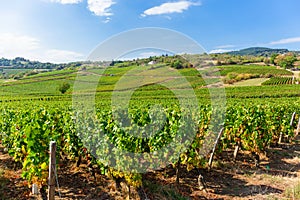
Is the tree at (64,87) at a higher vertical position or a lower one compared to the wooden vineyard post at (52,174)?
higher

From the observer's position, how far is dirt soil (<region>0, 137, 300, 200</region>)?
5824mm

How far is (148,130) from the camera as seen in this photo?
6254 mm

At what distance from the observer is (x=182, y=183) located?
21.9ft

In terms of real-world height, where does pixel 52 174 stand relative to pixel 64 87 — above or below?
below

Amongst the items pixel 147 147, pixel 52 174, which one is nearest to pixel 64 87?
pixel 147 147

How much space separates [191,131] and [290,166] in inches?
174

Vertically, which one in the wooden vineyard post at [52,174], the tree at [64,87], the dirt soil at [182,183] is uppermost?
the tree at [64,87]

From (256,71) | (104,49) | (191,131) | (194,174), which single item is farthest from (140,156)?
(256,71)

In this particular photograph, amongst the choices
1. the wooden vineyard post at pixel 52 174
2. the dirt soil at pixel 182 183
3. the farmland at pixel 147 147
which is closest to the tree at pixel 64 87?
the farmland at pixel 147 147

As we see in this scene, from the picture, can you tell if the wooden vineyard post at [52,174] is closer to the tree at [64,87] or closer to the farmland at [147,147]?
the farmland at [147,147]

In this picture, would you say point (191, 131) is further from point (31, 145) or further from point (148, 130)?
point (31, 145)

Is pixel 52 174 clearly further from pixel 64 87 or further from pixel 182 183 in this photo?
pixel 64 87

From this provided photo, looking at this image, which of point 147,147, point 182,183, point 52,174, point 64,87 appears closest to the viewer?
point 52,174

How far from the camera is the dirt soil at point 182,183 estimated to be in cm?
582
